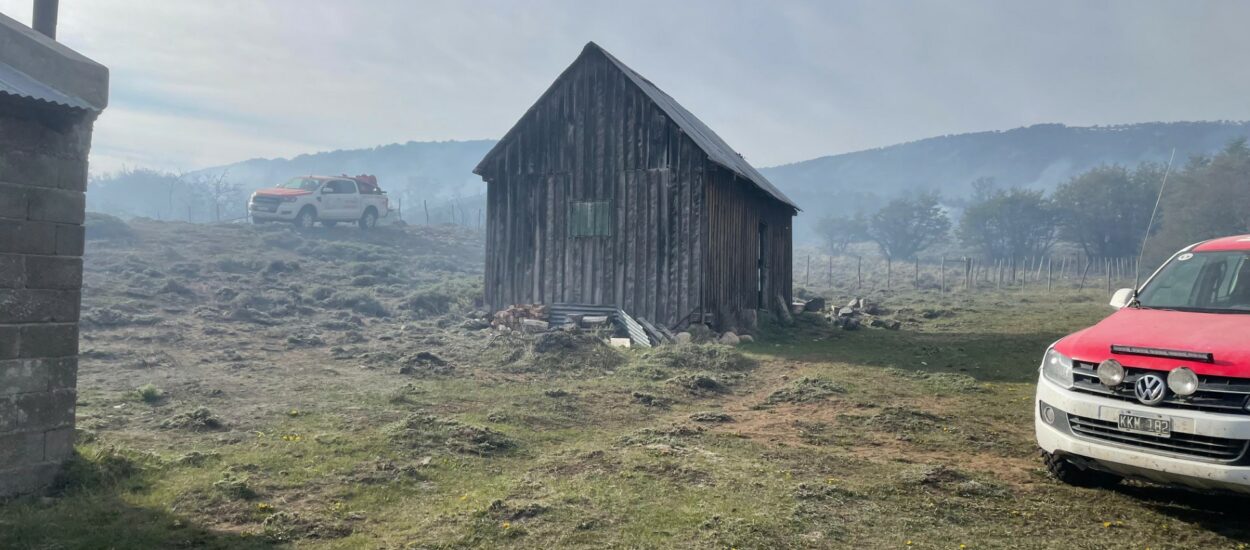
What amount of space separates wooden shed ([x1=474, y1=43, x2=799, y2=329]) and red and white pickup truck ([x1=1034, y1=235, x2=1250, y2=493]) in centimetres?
982

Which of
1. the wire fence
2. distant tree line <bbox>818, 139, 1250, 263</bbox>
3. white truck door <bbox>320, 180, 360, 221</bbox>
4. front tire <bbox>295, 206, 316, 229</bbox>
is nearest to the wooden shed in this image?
white truck door <bbox>320, 180, 360, 221</bbox>

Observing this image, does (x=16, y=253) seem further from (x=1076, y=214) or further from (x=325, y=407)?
(x=1076, y=214)

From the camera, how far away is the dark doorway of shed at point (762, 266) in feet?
61.3

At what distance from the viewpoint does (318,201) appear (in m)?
29.8

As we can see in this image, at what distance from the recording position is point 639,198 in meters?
15.9

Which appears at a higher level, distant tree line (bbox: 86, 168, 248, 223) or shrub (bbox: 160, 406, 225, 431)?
distant tree line (bbox: 86, 168, 248, 223)

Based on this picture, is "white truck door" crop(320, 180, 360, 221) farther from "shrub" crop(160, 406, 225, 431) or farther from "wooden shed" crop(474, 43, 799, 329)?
"shrub" crop(160, 406, 225, 431)

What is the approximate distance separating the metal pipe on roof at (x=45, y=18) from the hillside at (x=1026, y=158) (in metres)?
142

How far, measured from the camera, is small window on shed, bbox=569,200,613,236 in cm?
1631

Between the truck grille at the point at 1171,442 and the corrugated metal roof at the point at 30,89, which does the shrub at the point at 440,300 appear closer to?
the corrugated metal roof at the point at 30,89

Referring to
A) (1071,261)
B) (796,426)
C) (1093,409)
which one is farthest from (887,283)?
(1093,409)

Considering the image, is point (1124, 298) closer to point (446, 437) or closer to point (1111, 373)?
point (1111, 373)

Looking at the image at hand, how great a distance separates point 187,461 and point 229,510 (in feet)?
4.93

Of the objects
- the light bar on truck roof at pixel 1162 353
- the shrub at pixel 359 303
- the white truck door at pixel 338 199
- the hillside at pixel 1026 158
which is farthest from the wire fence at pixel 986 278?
the hillside at pixel 1026 158
